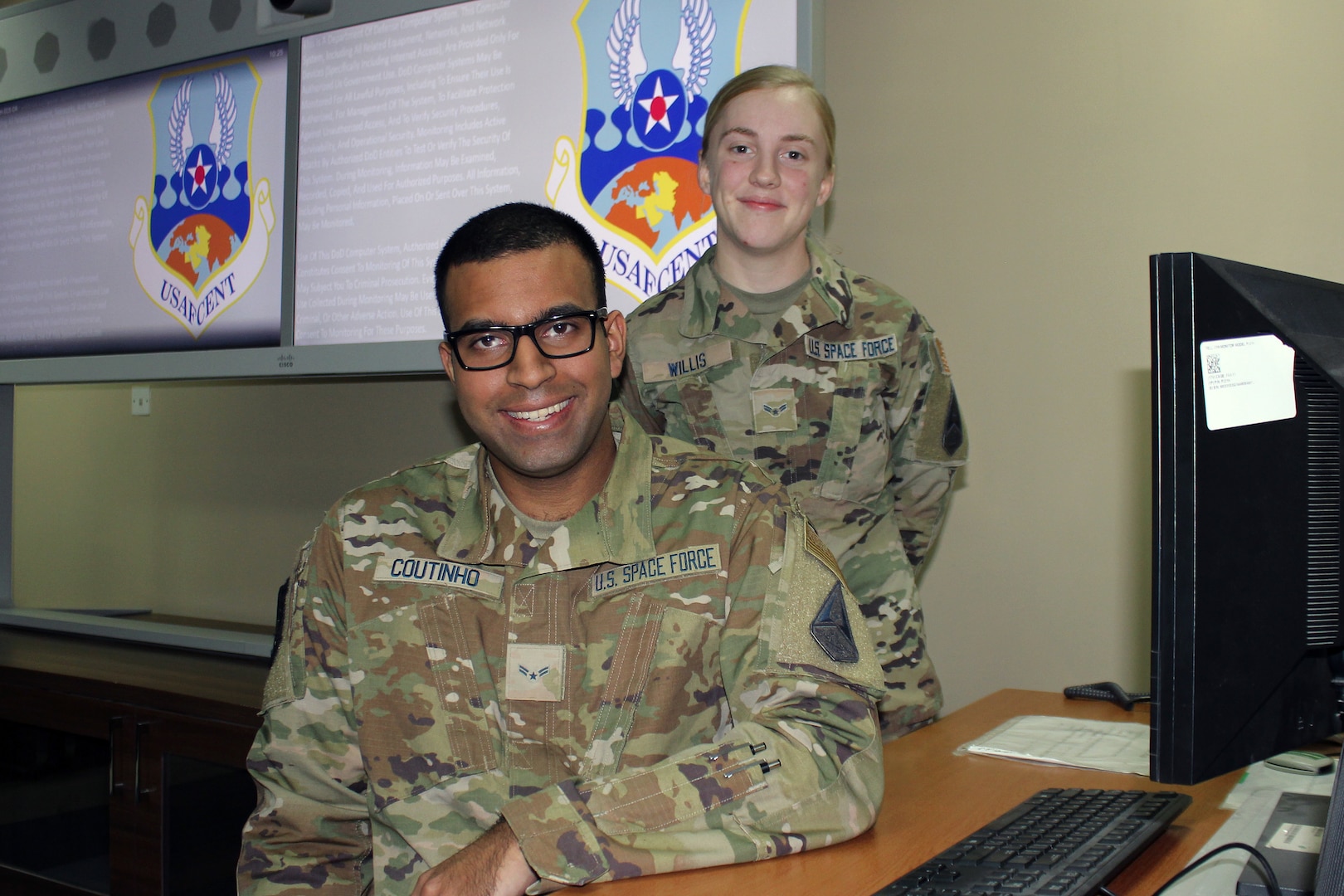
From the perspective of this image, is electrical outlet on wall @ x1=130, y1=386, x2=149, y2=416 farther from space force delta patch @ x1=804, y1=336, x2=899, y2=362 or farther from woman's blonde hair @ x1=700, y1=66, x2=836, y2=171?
space force delta patch @ x1=804, y1=336, x2=899, y2=362

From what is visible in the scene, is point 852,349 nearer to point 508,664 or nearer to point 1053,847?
point 508,664

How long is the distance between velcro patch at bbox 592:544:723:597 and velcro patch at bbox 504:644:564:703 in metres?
0.08

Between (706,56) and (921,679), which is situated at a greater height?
(706,56)

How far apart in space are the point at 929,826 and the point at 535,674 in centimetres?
41

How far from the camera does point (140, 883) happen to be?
84.8 inches

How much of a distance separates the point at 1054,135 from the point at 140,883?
243cm

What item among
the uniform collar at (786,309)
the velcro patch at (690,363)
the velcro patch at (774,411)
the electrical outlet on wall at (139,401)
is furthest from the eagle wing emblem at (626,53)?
the electrical outlet on wall at (139,401)

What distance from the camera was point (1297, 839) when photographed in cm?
81

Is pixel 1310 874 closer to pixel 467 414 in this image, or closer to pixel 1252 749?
pixel 1252 749

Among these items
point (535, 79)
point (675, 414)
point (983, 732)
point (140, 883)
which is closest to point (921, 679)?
point (983, 732)

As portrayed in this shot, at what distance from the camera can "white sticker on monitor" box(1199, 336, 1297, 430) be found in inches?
25.0

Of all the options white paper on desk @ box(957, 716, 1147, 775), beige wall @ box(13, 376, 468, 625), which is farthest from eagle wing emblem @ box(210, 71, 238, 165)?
white paper on desk @ box(957, 716, 1147, 775)

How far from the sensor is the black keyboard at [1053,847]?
727 mm

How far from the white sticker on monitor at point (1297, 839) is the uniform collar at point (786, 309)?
3.30 feet
